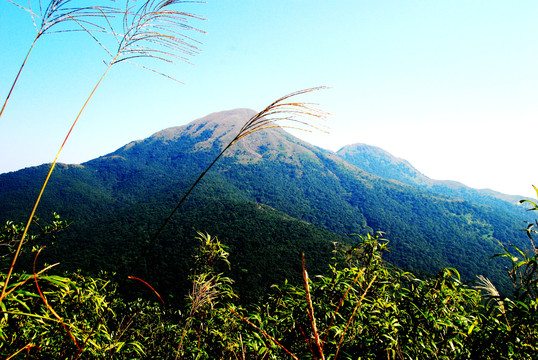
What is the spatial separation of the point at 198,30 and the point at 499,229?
163542mm

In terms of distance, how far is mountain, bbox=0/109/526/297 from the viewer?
6534 centimetres

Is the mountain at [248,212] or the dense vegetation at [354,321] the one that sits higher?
the dense vegetation at [354,321]

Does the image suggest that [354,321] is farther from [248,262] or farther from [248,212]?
[248,212]

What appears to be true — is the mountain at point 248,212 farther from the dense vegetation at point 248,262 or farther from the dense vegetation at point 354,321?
the dense vegetation at point 354,321

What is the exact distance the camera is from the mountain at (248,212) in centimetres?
6534

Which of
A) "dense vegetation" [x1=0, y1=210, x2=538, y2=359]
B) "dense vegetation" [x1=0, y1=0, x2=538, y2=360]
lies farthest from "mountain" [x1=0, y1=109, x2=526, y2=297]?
"dense vegetation" [x1=0, y1=210, x2=538, y2=359]

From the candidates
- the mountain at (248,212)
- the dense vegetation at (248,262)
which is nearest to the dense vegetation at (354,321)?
the dense vegetation at (248,262)

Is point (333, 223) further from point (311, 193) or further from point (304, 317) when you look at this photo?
point (304, 317)

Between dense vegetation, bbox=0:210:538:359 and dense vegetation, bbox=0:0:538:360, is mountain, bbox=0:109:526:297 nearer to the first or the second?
dense vegetation, bbox=0:0:538:360

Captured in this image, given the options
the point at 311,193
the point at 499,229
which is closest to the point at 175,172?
the point at 311,193

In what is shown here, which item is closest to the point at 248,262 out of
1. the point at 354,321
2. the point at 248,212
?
the point at 248,212

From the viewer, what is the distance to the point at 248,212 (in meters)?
88.0

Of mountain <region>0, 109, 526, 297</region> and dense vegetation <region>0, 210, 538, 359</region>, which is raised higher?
dense vegetation <region>0, 210, 538, 359</region>

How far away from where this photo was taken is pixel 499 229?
121 m
